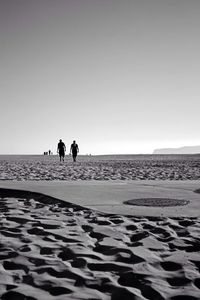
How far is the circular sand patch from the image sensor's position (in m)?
7.11

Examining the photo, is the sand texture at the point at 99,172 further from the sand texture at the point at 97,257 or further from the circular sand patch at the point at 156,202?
the sand texture at the point at 97,257

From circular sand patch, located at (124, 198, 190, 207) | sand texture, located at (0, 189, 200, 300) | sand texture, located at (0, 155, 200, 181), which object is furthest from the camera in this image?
sand texture, located at (0, 155, 200, 181)

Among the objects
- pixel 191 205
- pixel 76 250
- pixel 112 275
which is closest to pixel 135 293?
pixel 112 275

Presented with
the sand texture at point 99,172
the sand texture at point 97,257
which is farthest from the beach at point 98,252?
the sand texture at point 99,172

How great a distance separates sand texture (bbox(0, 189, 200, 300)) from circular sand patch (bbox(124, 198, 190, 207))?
1.13 metres

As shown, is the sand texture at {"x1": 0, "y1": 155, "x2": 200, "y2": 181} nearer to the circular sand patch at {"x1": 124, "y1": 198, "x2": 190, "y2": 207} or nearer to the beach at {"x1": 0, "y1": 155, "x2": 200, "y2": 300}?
the circular sand patch at {"x1": 124, "y1": 198, "x2": 190, "y2": 207}

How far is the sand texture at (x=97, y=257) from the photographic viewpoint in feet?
10.3

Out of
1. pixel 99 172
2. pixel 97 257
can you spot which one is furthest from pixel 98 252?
pixel 99 172

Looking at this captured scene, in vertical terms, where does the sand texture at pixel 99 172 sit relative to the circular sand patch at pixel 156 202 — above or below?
above

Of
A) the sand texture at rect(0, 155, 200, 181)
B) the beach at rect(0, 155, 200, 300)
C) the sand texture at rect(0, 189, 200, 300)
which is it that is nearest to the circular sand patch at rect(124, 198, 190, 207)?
the beach at rect(0, 155, 200, 300)

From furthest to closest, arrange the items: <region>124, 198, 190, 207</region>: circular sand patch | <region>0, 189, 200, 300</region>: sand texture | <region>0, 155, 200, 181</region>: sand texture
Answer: <region>0, 155, 200, 181</region>: sand texture < <region>124, 198, 190, 207</region>: circular sand patch < <region>0, 189, 200, 300</region>: sand texture

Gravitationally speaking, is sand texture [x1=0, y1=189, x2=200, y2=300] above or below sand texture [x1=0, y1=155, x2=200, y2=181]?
below

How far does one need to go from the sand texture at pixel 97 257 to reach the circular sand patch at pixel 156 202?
3.70ft

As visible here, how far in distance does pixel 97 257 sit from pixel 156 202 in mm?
3500
